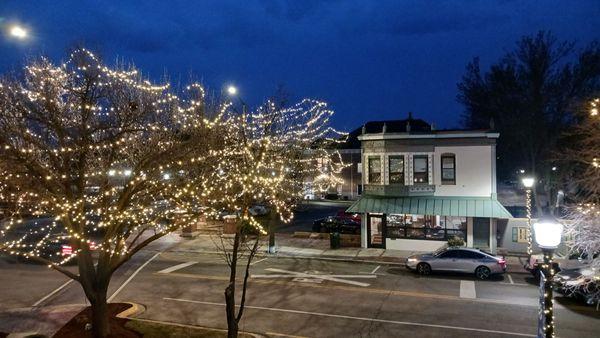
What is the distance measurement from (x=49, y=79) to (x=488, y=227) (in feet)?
76.2

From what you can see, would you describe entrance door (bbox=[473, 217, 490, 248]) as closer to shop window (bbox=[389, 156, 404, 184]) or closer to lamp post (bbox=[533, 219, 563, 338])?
shop window (bbox=[389, 156, 404, 184])

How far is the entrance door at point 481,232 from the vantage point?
28.0m

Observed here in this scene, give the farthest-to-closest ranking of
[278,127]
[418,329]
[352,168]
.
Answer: [352,168]
[278,127]
[418,329]

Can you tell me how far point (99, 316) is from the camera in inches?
509

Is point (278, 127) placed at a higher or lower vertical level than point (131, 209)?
higher

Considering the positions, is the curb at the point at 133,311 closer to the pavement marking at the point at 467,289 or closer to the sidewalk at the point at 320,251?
the sidewalk at the point at 320,251

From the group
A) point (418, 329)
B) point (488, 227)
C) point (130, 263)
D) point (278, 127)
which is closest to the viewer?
point (418, 329)

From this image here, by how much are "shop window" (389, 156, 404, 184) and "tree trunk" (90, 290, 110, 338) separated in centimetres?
1974

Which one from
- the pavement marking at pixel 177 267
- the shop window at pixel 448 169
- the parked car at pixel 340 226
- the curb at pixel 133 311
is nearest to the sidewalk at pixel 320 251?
the pavement marking at pixel 177 267

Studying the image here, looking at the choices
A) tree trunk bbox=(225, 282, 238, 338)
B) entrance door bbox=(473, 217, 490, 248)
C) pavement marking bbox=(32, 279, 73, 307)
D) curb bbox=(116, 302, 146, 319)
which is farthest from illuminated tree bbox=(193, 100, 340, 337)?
entrance door bbox=(473, 217, 490, 248)

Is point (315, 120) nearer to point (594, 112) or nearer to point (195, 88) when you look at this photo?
point (195, 88)

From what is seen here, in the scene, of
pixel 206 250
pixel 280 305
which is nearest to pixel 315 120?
pixel 206 250

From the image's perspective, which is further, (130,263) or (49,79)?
(130,263)

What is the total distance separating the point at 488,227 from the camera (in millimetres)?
Answer: 28000
